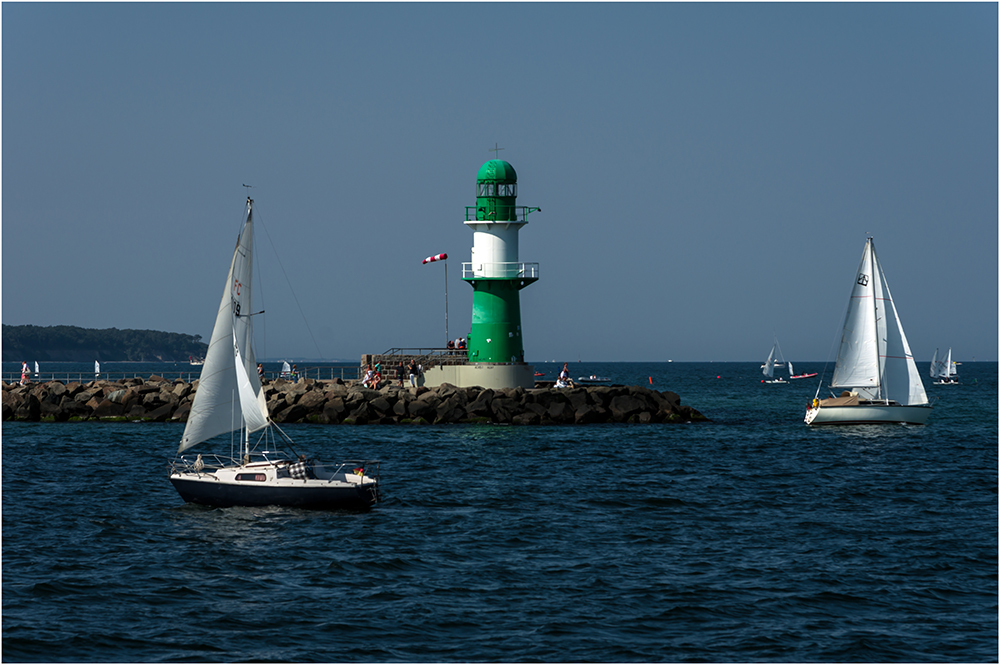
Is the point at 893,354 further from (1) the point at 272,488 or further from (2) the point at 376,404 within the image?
(1) the point at 272,488

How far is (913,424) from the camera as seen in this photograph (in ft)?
156

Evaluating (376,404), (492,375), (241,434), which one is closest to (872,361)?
(492,375)

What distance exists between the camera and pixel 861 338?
4609cm

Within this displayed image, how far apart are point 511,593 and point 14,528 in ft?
38.1

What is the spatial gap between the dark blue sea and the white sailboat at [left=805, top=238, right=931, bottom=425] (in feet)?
39.5

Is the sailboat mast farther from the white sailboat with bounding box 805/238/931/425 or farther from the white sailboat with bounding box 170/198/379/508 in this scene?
the white sailboat with bounding box 170/198/379/508

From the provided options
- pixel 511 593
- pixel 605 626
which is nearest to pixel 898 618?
pixel 605 626

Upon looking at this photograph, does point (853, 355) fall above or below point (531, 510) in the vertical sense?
above

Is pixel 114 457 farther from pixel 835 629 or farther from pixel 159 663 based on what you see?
pixel 835 629

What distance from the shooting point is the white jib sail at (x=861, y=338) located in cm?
4584

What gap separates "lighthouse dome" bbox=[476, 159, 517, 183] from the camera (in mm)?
46822

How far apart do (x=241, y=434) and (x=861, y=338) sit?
3061 centimetres

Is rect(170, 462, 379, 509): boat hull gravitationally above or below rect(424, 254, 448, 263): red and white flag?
below

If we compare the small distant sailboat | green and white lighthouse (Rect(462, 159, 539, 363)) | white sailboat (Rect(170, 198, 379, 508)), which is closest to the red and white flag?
green and white lighthouse (Rect(462, 159, 539, 363))
